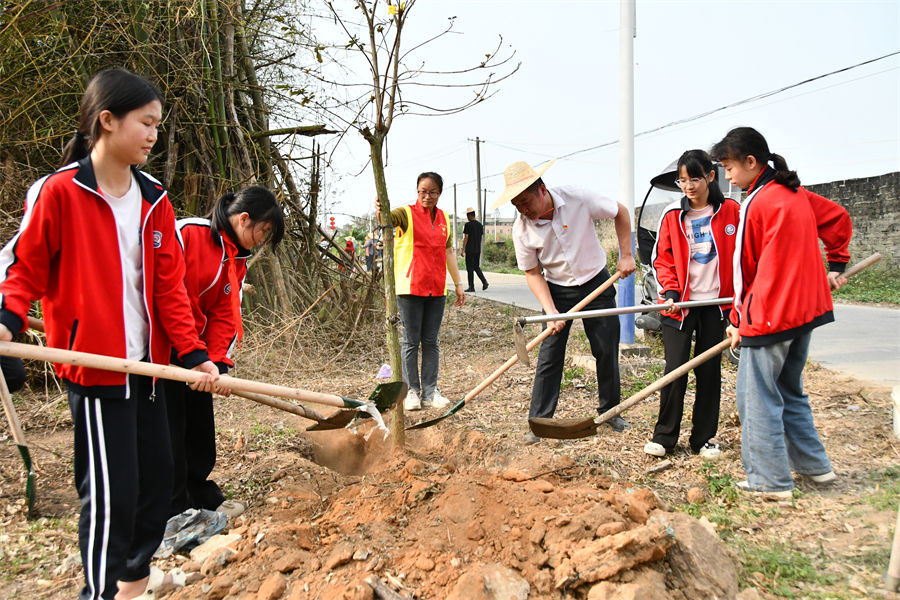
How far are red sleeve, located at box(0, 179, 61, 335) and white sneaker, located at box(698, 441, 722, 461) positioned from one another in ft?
10.5

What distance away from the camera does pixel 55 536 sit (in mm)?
2701

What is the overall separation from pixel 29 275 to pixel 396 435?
222 centimetres

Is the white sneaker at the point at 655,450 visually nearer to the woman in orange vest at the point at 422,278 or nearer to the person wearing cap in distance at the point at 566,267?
the person wearing cap in distance at the point at 566,267

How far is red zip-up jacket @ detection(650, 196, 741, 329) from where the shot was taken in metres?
3.28

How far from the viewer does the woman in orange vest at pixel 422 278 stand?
14.9 ft

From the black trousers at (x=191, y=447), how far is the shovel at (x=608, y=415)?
67.0 inches

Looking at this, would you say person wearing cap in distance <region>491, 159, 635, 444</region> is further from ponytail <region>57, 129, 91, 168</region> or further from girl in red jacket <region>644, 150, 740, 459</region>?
ponytail <region>57, 129, 91, 168</region>

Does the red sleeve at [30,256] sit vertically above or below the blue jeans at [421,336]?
above

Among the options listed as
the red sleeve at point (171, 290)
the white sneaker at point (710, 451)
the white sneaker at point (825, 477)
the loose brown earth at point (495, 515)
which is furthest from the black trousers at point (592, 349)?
the red sleeve at point (171, 290)

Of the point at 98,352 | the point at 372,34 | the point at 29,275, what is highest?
the point at 372,34

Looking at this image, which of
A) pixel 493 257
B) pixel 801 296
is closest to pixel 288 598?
pixel 801 296

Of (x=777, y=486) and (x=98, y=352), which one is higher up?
(x=98, y=352)

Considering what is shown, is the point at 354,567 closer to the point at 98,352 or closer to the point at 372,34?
the point at 98,352

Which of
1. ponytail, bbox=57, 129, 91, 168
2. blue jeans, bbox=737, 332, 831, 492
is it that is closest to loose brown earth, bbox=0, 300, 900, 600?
blue jeans, bbox=737, 332, 831, 492
